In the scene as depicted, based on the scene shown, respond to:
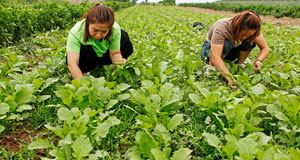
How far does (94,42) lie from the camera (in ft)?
9.09

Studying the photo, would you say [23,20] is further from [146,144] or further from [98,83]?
[146,144]

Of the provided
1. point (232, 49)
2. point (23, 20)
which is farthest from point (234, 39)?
point (23, 20)

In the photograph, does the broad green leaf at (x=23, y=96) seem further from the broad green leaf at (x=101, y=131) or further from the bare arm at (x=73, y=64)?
the broad green leaf at (x=101, y=131)

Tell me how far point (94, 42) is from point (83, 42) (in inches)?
5.8

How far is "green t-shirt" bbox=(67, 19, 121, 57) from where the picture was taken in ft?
8.50

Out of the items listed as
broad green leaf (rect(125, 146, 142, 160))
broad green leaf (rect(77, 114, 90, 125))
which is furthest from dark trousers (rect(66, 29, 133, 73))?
broad green leaf (rect(125, 146, 142, 160))

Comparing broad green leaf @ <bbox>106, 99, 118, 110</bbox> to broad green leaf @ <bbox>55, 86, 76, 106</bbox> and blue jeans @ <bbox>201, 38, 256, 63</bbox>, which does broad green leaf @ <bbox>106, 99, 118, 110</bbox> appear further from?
blue jeans @ <bbox>201, 38, 256, 63</bbox>

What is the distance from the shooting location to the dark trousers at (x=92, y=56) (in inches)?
113

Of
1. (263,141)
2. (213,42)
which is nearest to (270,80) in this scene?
(213,42)

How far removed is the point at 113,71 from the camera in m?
2.81

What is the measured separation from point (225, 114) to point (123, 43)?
1.91 m

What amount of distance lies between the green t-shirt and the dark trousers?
0.22ft

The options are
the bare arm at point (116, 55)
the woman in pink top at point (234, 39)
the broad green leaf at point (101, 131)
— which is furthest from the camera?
the bare arm at point (116, 55)

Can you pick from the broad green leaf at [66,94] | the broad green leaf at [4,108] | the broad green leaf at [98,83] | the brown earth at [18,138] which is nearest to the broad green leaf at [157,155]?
the brown earth at [18,138]
